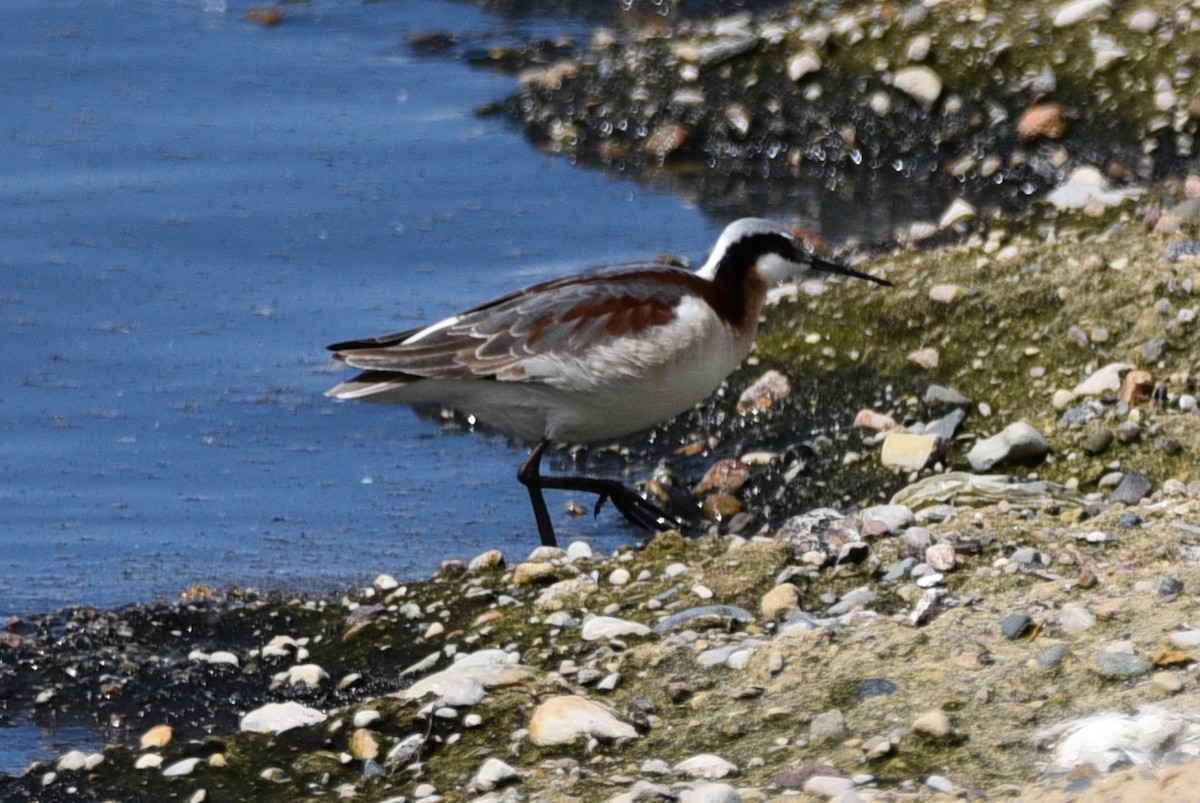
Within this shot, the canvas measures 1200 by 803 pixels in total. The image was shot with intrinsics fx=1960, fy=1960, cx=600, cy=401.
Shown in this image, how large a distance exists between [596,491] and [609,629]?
1.69 meters

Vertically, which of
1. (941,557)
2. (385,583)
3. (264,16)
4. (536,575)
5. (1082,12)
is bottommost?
(385,583)

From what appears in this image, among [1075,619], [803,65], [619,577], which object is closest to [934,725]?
[1075,619]

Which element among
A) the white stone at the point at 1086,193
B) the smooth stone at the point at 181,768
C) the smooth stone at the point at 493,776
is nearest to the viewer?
the smooth stone at the point at 493,776

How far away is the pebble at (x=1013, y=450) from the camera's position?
7137 mm

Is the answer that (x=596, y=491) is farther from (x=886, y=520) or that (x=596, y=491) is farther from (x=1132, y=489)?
(x=1132, y=489)

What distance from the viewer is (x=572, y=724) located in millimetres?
5000

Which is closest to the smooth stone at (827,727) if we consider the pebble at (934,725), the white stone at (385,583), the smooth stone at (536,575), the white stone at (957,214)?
the pebble at (934,725)

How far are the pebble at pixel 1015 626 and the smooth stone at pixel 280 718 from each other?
1.89 metres

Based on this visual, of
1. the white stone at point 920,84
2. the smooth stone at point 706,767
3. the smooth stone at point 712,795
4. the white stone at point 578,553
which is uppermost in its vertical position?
the white stone at point 920,84

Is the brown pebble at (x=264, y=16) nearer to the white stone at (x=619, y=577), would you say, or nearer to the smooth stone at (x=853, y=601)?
the white stone at (x=619, y=577)

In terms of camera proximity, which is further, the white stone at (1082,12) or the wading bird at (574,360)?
the white stone at (1082,12)

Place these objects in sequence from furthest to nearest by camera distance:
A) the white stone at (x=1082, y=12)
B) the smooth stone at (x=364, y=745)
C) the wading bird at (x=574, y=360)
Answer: the white stone at (x=1082, y=12), the wading bird at (x=574, y=360), the smooth stone at (x=364, y=745)

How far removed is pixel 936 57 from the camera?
37.0 ft

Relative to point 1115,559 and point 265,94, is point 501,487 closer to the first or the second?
point 1115,559
